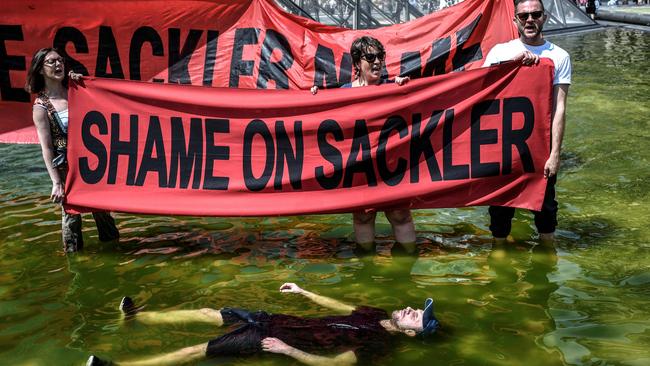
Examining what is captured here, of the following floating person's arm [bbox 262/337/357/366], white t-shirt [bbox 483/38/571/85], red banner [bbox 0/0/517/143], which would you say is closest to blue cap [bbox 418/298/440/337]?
floating person's arm [bbox 262/337/357/366]

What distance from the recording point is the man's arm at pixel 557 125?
561 cm

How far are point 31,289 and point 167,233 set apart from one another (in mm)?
1576

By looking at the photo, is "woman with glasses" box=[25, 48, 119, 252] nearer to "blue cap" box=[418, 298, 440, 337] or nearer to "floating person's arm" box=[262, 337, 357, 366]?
"floating person's arm" box=[262, 337, 357, 366]

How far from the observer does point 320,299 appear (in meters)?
5.12

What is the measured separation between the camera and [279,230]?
704cm

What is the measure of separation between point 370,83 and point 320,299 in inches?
75.4

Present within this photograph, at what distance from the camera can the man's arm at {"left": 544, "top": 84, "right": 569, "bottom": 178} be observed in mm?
5609

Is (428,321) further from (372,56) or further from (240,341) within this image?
(372,56)

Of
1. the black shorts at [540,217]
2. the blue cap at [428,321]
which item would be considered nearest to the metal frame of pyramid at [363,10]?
the black shorts at [540,217]

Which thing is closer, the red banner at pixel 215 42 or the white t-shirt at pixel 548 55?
the white t-shirt at pixel 548 55

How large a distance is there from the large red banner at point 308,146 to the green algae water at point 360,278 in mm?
508

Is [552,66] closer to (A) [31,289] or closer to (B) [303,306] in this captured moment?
(B) [303,306]

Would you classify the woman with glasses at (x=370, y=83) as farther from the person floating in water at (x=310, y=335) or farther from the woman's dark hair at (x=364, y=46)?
the person floating in water at (x=310, y=335)

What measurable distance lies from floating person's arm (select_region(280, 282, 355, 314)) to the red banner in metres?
3.11
